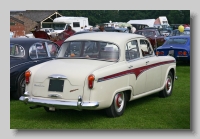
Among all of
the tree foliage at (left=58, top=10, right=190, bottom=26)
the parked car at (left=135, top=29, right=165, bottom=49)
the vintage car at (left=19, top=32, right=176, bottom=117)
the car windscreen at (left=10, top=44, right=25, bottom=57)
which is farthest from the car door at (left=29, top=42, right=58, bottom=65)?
the parked car at (left=135, top=29, right=165, bottom=49)

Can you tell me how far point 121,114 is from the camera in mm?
7434

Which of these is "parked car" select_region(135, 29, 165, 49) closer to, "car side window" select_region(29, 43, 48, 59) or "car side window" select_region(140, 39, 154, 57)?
"car side window" select_region(29, 43, 48, 59)

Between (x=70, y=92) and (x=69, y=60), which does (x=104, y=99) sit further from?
(x=69, y=60)

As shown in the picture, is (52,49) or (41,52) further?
(52,49)

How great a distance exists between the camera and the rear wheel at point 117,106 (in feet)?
23.5

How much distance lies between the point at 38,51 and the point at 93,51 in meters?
2.59

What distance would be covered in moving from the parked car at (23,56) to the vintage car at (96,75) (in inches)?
56.0

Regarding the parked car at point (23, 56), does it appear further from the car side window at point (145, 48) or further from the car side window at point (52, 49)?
the car side window at point (145, 48)

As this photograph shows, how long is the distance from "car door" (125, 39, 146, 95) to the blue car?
7.08 metres

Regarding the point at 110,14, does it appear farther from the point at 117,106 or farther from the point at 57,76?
the point at 57,76

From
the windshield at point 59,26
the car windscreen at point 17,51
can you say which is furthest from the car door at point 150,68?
the windshield at point 59,26

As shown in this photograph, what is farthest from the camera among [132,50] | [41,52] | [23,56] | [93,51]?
[41,52]

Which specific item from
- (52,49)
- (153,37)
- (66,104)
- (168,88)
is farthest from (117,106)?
(153,37)

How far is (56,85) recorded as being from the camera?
682 centimetres
